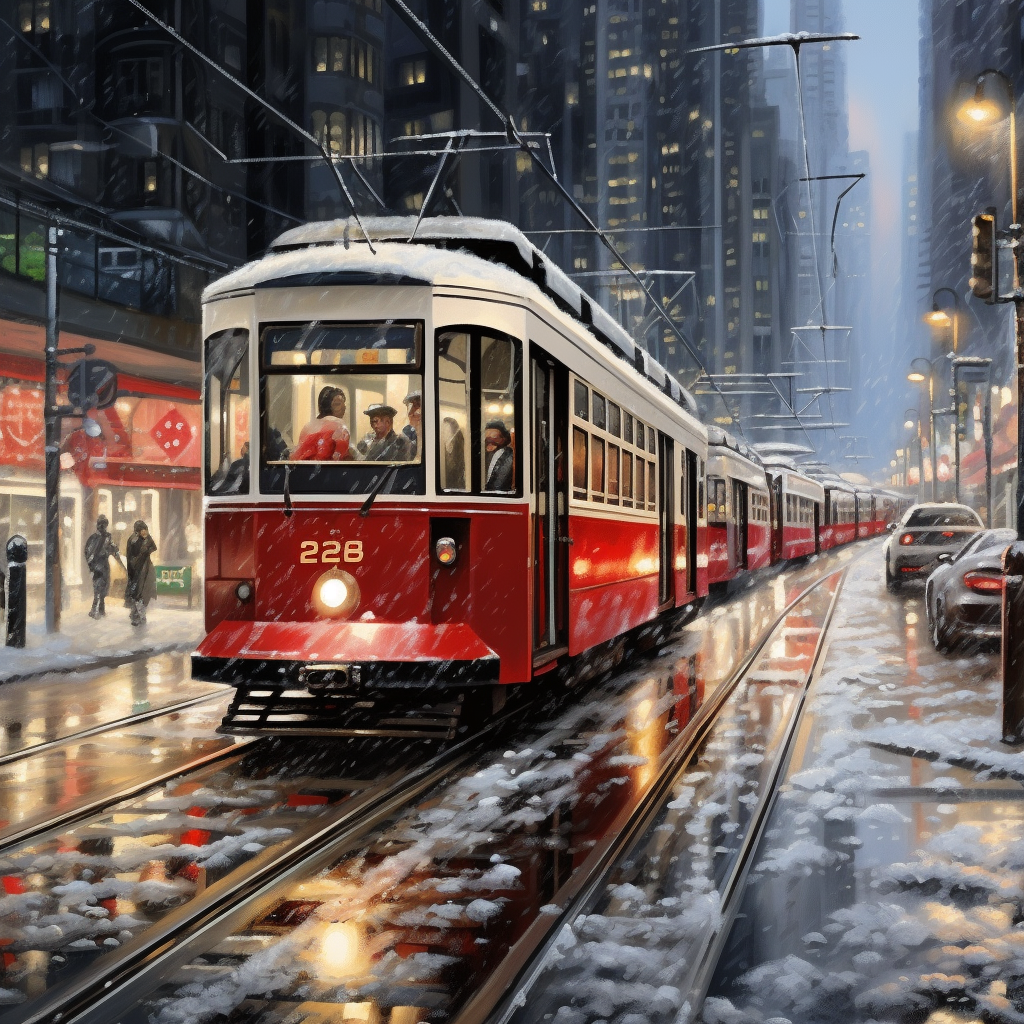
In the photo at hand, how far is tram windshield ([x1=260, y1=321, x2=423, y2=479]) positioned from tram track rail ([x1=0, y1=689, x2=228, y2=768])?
8.43ft

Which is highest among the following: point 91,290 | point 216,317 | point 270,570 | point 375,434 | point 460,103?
point 460,103

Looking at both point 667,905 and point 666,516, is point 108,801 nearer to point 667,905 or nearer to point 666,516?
point 667,905

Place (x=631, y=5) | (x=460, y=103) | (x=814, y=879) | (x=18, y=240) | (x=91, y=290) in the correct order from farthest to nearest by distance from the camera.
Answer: (x=631, y=5) → (x=460, y=103) → (x=91, y=290) → (x=18, y=240) → (x=814, y=879)

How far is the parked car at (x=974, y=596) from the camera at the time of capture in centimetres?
1328

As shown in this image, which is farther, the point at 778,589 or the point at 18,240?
the point at 778,589

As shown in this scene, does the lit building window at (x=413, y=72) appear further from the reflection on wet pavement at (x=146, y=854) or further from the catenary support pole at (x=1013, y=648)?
the reflection on wet pavement at (x=146, y=854)

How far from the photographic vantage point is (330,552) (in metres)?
8.36

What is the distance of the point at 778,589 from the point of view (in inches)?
1101

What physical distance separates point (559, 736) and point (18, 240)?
59.7ft

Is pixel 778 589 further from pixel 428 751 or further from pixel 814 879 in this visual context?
pixel 814 879

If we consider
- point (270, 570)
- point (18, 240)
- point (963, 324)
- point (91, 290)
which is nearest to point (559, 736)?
point (270, 570)

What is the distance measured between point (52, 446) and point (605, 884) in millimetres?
13106

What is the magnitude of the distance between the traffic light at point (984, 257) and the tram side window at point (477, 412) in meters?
4.05

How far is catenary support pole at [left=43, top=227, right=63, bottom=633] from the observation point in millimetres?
16859
